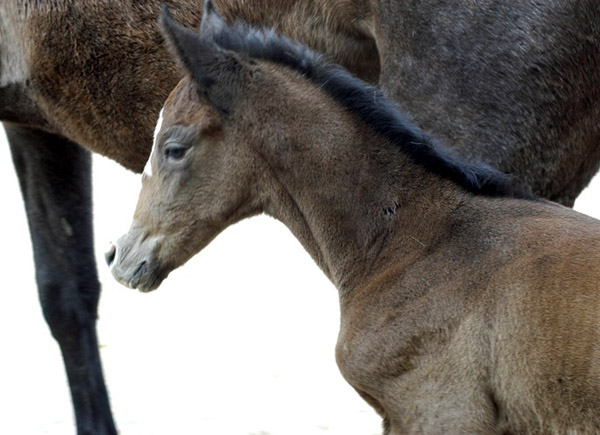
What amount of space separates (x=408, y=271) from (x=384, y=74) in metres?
0.77

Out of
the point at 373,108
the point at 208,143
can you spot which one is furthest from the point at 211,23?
the point at 373,108

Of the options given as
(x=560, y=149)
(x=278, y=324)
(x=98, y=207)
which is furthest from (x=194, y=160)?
(x=98, y=207)

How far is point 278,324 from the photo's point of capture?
6168 millimetres

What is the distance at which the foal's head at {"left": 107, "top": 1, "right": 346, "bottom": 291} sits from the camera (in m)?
3.17

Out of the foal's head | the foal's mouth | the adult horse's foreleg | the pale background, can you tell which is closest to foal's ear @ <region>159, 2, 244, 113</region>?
the foal's head

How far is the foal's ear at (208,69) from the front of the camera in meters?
3.18

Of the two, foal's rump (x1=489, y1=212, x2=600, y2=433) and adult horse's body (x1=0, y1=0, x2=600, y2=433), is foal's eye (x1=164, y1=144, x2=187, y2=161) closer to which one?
adult horse's body (x1=0, y1=0, x2=600, y2=433)

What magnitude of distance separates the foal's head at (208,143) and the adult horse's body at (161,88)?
1.52 feet

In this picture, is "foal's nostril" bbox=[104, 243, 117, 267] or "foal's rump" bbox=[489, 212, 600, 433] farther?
"foal's nostril" bbox=[104, 243, 117, 267]

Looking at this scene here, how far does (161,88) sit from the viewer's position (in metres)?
3.99

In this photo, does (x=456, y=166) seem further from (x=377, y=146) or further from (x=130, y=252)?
(x=130, y=252)

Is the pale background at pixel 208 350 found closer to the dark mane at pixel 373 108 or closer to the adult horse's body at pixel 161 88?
the adult horse's body at pixel 161 88

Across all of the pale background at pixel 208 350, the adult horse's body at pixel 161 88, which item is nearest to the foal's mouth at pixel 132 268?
the adult horse's body at pixel 161 88

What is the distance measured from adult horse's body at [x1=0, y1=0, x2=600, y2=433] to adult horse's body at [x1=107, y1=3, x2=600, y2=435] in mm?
334
